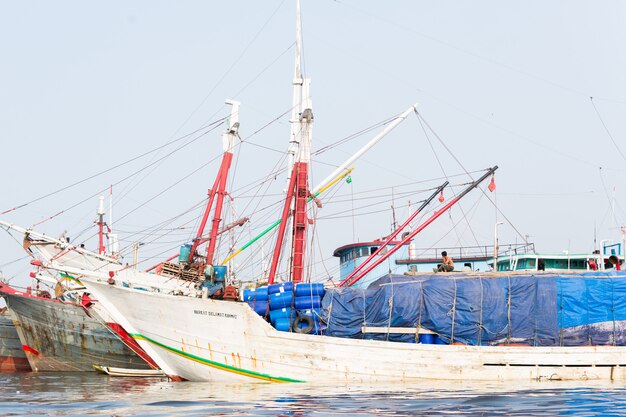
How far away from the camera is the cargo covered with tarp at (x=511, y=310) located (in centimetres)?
2608

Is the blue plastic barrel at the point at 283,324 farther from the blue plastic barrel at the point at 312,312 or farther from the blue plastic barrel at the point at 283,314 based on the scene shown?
the blue plastic barrel at the point at 312,312

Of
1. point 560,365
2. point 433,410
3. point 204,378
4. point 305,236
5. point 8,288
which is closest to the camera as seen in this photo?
point 433,410

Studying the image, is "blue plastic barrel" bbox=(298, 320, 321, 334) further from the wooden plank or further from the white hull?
the wooden plank

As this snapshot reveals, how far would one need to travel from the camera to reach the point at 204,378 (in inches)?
1080

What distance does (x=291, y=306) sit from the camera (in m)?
26.8

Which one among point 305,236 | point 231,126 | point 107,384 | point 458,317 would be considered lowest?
point 107,384

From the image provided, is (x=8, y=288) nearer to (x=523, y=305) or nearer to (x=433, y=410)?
(x=523, y=305)

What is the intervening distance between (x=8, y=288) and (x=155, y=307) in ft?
47.5

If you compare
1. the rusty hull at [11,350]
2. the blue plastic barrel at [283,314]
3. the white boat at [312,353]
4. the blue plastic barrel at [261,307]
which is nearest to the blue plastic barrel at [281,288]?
the blue plastic barrel at [261,307]

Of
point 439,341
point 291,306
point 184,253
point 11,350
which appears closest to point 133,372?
point 184,253

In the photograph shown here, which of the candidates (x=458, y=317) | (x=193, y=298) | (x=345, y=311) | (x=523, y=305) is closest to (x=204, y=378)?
(x=193, y=298)

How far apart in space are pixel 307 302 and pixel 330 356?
2073 millimetres

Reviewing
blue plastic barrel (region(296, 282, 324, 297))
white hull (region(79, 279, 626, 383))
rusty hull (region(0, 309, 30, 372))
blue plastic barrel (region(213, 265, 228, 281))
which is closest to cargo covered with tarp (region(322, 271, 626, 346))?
white hull (region(79, 279, 626, 383))

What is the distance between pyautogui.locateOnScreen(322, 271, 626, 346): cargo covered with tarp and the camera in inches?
1027
